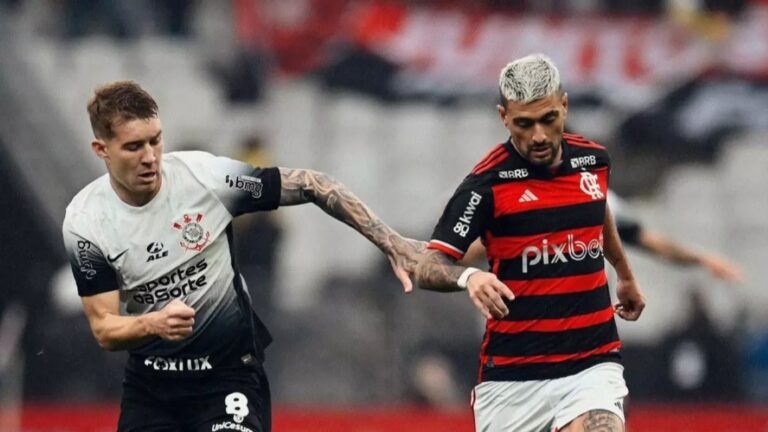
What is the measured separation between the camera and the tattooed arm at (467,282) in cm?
647

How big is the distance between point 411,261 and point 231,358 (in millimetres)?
929

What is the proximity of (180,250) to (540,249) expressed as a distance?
161 cm

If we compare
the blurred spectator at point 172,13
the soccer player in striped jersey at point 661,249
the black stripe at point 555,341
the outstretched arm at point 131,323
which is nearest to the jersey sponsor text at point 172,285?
the outstretched arm at point 131,323

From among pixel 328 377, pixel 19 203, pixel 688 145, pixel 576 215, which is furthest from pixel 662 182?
pixel 576 215

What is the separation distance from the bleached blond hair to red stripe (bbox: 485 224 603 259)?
0.62 meters

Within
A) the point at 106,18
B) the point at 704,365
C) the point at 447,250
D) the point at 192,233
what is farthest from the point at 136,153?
the point at 106,18

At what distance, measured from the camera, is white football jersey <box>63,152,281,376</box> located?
22.8ft

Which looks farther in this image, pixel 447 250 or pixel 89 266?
pixel 447 250

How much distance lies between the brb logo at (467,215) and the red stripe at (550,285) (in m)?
0.31

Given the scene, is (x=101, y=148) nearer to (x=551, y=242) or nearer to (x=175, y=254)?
(x=175, y=254)

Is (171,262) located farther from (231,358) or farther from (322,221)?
(322,221)

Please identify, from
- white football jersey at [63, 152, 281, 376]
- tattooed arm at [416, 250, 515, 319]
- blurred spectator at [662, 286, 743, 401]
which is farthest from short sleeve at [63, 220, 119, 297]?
blurred spectator at [662, 286, 743, 401]

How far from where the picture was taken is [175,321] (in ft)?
20.7

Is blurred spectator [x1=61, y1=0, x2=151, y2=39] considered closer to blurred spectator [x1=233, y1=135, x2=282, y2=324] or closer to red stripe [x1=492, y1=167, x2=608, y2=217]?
blurred spectator [x1=233, y1=135, x2=282, y2=324]
